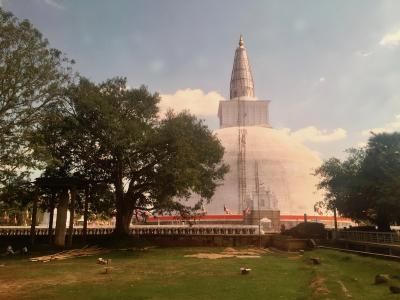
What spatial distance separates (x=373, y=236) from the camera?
31.0 meters

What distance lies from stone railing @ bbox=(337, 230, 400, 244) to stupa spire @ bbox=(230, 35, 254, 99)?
51.2m

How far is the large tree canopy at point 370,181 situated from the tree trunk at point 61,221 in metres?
25.5

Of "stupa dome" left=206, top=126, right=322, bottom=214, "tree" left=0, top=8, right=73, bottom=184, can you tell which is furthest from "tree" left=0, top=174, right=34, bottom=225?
"stupa dome" left=206, top=126, right=322, bottom=214

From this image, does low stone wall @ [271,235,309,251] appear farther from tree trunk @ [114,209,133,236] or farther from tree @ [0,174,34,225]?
tree @ [0,174,34,225]

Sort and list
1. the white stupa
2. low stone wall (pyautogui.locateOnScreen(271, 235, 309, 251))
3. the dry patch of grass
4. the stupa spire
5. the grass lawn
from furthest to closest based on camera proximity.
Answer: the stupa spire
the white stupa
low stone wall (pyautogui.locateOnScreen(271, 235, 309, 251))
the grass lawn
the dry patch of grass

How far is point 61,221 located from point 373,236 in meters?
25.5

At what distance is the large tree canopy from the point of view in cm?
3234

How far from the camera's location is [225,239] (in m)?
36.9

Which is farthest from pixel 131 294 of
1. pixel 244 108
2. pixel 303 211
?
pixel 244 108

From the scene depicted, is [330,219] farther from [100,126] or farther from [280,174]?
[100,126]

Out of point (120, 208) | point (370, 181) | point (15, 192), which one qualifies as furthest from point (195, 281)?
point (370, 181)

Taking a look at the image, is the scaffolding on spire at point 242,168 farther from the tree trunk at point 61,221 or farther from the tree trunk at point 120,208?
the tree trunk at point 61,221

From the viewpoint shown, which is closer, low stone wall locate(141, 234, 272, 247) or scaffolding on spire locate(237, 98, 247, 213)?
low stone wall locate(141, 234, 272, 247)

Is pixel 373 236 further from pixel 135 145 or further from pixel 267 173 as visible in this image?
pixel 267 173
